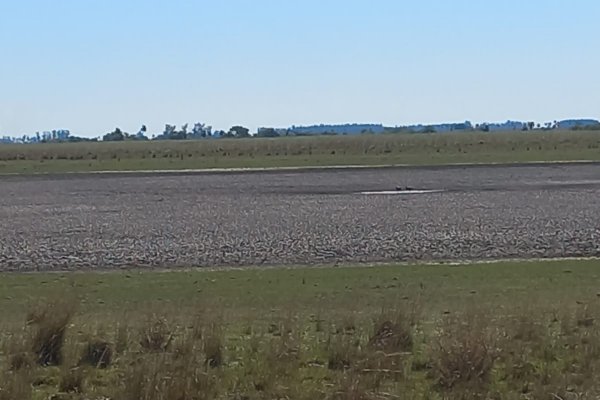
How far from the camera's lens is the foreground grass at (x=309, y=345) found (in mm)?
8680

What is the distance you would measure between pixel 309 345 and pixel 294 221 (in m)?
18.7

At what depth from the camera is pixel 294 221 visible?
29.4 metres

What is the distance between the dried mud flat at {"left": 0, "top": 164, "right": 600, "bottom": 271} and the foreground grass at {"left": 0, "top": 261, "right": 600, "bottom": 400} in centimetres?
597

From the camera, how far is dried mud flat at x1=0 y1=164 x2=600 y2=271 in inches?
896

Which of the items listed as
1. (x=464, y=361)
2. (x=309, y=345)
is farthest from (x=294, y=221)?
(x=464, y=361)

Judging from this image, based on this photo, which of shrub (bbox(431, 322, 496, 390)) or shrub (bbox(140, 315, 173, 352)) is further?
shrub (bbox(140, 315, 173, 352))

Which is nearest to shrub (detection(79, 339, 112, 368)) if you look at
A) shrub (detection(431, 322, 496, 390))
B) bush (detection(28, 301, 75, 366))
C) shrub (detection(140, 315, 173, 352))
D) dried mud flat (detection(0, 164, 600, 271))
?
bush (detection(28, 301, 75, 366))

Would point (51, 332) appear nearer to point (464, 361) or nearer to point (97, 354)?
point (97, 354)

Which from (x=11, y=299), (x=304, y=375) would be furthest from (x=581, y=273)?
(x=304, y=375)

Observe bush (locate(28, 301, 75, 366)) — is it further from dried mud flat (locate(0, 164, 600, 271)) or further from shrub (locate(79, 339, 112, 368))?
dried mud flat (locate(0, 164, 600, 271))

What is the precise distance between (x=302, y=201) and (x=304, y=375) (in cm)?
2687

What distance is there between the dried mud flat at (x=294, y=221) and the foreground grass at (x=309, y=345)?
5.97 meters

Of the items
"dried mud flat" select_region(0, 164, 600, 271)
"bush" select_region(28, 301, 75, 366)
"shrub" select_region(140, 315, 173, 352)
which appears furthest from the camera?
"dried mud flat" select_region(0, 164, 600, 271)

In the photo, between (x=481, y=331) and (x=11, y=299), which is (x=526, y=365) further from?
(x=11, y=299)
